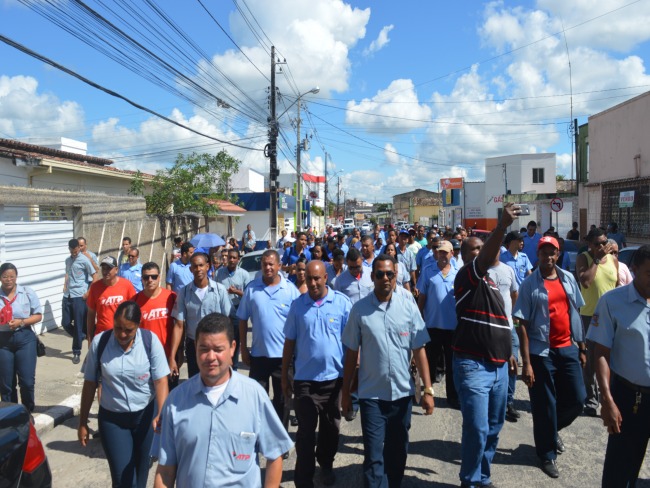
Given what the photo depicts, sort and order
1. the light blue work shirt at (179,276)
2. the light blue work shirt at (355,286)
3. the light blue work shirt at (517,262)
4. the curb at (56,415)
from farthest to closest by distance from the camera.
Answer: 1. the light blue work shirt at (179,276)
2. the light blue work shirt at (517,262)
3. the light blue work shirt at (355,286)
4. the curb at (56,415)

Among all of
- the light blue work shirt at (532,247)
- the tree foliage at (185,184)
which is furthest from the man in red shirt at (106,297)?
the tree foliage at (185,184)

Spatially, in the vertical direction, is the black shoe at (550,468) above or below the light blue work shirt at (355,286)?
below

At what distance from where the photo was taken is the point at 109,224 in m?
13.0

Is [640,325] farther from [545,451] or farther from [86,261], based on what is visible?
[86,261]

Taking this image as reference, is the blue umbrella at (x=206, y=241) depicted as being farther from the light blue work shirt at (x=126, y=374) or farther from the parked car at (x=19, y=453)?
the parked car at (x=19, y=453)

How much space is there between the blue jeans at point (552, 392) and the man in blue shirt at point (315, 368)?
1.72 metres

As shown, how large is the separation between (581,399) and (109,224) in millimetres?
11214

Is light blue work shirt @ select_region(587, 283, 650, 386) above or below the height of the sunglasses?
below

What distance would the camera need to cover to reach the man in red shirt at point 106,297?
18.3ft

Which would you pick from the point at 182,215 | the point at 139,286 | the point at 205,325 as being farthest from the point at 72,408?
the point at 182,215

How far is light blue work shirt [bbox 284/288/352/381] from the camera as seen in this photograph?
173 inches

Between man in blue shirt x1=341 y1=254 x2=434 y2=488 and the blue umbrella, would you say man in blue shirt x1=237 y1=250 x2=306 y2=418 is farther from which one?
the blue umbrella

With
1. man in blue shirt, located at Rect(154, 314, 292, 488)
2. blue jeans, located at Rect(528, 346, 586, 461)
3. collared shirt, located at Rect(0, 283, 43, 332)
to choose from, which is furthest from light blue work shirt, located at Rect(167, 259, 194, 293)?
man in blue shirt, located at Rect(154, 314, 292, 488)

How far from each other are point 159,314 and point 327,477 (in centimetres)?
212
